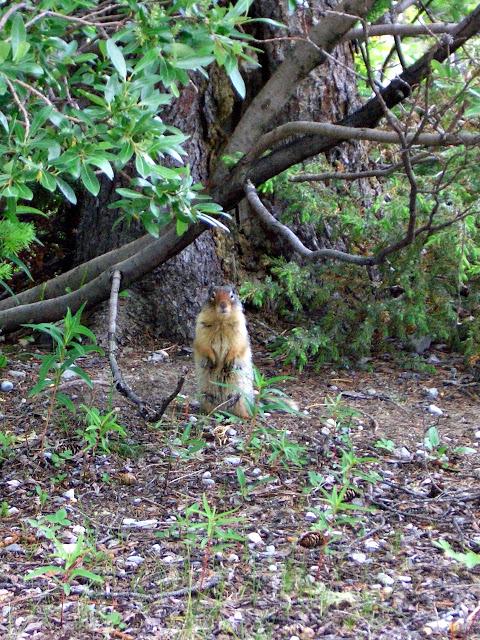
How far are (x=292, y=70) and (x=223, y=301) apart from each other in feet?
4.60

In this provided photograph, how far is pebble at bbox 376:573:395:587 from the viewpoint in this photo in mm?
3662

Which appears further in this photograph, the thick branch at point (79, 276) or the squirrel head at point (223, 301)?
the thick branch at point (79, 276)

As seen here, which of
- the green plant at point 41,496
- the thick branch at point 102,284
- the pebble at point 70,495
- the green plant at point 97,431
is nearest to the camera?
the green plant at point 41,496

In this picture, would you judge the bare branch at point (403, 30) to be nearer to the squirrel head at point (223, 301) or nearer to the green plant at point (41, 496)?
the squirrel head at point (223, 301)

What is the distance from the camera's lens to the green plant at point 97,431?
4.70 m

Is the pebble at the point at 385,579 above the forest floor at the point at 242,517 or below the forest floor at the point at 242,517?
below

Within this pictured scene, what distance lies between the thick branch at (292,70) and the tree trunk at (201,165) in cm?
96

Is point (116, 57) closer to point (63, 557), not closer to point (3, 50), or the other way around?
point (3, 50)

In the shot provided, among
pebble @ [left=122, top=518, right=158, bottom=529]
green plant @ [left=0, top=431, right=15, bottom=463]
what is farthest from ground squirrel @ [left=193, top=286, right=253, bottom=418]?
pebble @ [left=122, top=518, right=158, bottom=529]

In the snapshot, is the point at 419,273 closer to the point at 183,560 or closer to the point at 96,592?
the point at 183,560

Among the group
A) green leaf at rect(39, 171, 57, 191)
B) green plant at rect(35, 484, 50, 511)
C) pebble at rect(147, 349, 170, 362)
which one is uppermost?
green leaf at rect(39, 171, 57, 191)

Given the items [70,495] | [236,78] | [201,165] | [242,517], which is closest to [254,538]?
[242,517]

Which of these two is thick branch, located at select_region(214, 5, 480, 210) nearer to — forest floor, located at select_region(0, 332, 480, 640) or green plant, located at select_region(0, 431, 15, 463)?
forest floor, located at select_region(0, 332, 480, 640)

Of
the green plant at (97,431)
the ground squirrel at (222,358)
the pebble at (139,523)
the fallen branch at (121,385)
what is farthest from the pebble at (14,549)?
the ground squirrel at (222,358)
